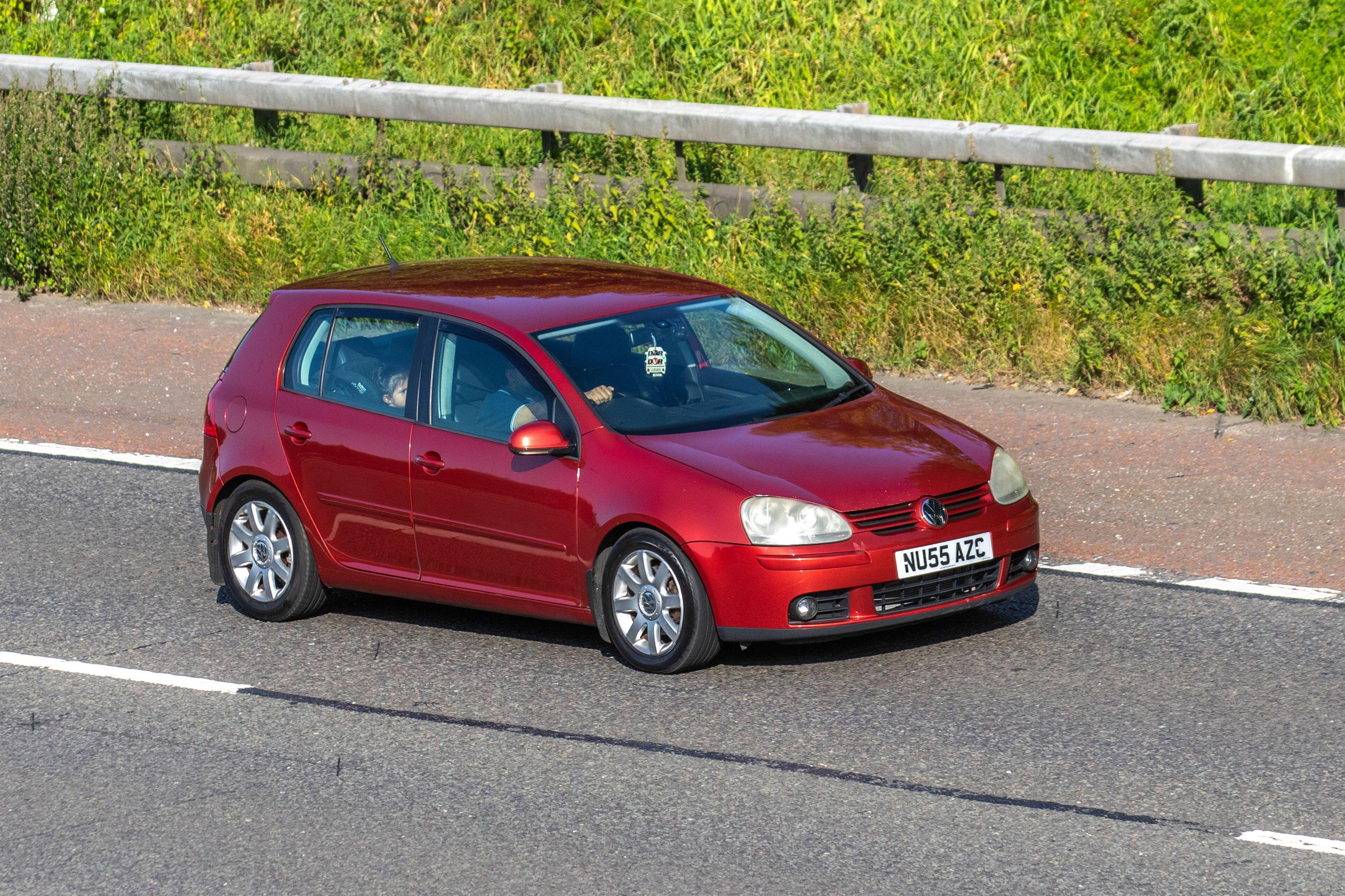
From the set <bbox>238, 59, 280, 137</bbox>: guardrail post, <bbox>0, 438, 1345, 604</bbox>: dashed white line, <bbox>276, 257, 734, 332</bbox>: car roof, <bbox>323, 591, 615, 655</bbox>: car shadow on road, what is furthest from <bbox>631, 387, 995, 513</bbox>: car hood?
<bbox>238, 59, 280, 137</bbox>: guardrail post

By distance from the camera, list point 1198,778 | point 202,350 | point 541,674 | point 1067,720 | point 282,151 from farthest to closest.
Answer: point 282,151, point 202,350, point 541,674, point 1067,720, point 1198,778

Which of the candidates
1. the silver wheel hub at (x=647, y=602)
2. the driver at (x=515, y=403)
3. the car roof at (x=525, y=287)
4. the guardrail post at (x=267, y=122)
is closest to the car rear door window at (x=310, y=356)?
the car roof at (x=525, y=287)

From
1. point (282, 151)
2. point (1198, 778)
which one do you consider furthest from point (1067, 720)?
point (282, 151)

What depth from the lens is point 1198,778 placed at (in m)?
6.45

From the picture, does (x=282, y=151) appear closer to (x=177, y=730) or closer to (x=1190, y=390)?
(x=1190, y=390)

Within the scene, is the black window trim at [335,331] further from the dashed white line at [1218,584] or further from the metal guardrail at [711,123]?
the metal guardrail at [711,123]

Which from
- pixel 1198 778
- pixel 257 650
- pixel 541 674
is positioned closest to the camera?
pixel 1198 778

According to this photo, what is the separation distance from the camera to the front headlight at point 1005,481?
7.91 metres

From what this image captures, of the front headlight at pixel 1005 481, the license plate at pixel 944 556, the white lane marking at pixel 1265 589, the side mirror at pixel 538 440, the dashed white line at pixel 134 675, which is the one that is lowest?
the white lane marking at pixel 1265 589

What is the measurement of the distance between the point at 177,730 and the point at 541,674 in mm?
1408

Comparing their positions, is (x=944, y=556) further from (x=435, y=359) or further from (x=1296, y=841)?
(x=435, y=359)

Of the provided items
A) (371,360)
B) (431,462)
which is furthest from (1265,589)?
(371,360)

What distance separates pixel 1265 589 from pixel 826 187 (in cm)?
672

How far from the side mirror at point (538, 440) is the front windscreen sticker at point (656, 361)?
1.96 ft
